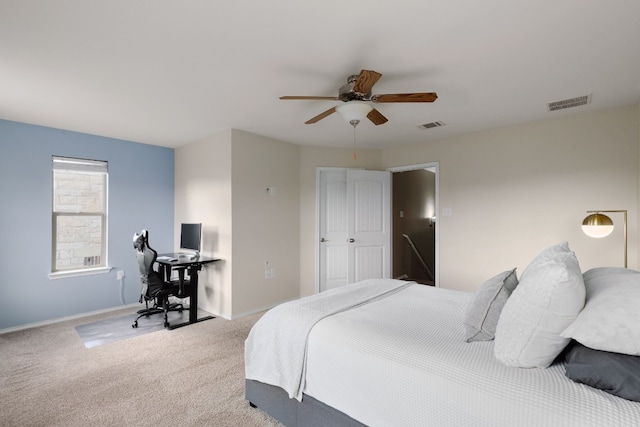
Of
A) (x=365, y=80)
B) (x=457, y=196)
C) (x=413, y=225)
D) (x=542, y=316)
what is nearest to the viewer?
(x=542, y=316)

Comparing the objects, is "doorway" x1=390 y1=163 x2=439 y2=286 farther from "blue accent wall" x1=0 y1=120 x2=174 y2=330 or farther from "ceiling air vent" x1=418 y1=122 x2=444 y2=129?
"blue accent wall" x1=0 y1=120 x2=174 y2=330

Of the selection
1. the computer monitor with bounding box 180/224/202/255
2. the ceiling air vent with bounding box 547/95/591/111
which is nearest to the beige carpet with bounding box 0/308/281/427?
the computer monitor with bounding box 180/224/202/255

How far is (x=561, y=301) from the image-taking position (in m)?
1.19

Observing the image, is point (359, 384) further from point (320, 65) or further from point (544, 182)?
point (544, 182)

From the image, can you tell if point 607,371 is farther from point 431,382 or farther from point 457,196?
point 457,196

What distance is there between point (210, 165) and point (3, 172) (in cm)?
224

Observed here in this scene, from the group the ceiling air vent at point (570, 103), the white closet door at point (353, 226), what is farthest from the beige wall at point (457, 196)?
the ceiling air vent at point (570, 103)

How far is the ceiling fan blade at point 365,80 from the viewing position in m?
2.04

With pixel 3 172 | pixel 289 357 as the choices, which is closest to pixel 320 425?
pixel 289 357

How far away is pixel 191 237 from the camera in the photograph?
4156 mm

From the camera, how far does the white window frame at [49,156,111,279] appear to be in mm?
3918

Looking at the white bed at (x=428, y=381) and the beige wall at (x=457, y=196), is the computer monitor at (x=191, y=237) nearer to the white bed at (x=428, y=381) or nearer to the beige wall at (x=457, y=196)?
the beige wall at (x=457, y=196)

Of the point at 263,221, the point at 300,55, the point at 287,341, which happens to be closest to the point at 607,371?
the point at 287,341

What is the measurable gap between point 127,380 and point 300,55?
9.28 feet
